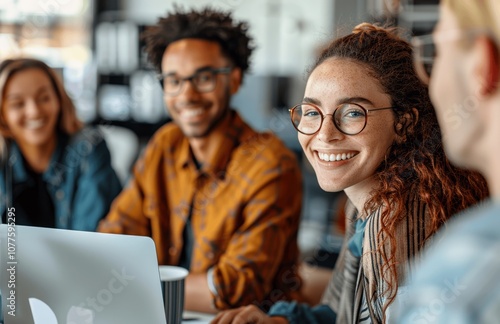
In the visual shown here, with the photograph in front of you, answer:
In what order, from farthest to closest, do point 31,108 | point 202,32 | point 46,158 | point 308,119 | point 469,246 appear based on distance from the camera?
point 46,158
point 31,108
point 202,32
point 308,119
point 469,246

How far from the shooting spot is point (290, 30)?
567cm

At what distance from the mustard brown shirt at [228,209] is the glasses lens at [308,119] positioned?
1.97ft

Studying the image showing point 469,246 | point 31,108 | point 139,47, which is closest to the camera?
point 469,246

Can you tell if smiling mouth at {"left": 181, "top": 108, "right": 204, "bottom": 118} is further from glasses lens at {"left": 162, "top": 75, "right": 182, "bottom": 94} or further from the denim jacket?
the denim jacket

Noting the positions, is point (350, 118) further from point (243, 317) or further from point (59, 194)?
point (59, 194)

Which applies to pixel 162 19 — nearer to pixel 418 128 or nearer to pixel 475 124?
pixel 418 128

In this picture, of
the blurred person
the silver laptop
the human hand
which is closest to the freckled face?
the human hand

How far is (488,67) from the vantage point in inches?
28.9

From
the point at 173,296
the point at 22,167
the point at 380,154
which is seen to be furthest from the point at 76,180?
the point at 380,154

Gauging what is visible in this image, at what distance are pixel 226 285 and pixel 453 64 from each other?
122 centimetres

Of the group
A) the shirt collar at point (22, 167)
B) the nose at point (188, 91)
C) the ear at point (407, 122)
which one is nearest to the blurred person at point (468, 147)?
the ear at point (407, 122)

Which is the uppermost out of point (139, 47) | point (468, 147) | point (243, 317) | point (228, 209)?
point (139, 47)

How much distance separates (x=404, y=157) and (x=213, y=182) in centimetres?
88

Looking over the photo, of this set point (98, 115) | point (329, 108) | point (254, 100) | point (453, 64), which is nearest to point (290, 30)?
A: point (254, 100)
